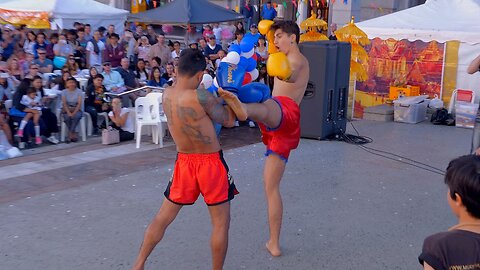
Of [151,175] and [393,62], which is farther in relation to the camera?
[393,62]

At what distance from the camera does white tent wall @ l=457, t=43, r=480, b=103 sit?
11641mm

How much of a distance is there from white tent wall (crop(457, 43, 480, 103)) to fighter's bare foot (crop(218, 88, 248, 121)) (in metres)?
9.01

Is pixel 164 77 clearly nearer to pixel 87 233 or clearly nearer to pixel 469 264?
pixel 87 233

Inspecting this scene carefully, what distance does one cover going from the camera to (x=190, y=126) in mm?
3816

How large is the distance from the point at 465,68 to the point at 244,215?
7.55 meters

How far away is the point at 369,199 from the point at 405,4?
51.3 feet

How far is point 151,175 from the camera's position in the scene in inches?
284

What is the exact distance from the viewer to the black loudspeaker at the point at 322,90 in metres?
9.41

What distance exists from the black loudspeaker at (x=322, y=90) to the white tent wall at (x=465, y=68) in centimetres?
313

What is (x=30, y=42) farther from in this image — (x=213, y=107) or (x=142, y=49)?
(x=213, y=107)

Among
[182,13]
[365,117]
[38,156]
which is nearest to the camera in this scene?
[38,156]

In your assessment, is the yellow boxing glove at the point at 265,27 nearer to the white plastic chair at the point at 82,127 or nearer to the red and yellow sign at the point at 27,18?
the white plastic chair at the point at 82,127

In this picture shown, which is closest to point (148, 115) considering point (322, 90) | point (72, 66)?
point (322, 90)

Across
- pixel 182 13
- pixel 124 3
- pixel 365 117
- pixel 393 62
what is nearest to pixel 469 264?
pixel 365 117
